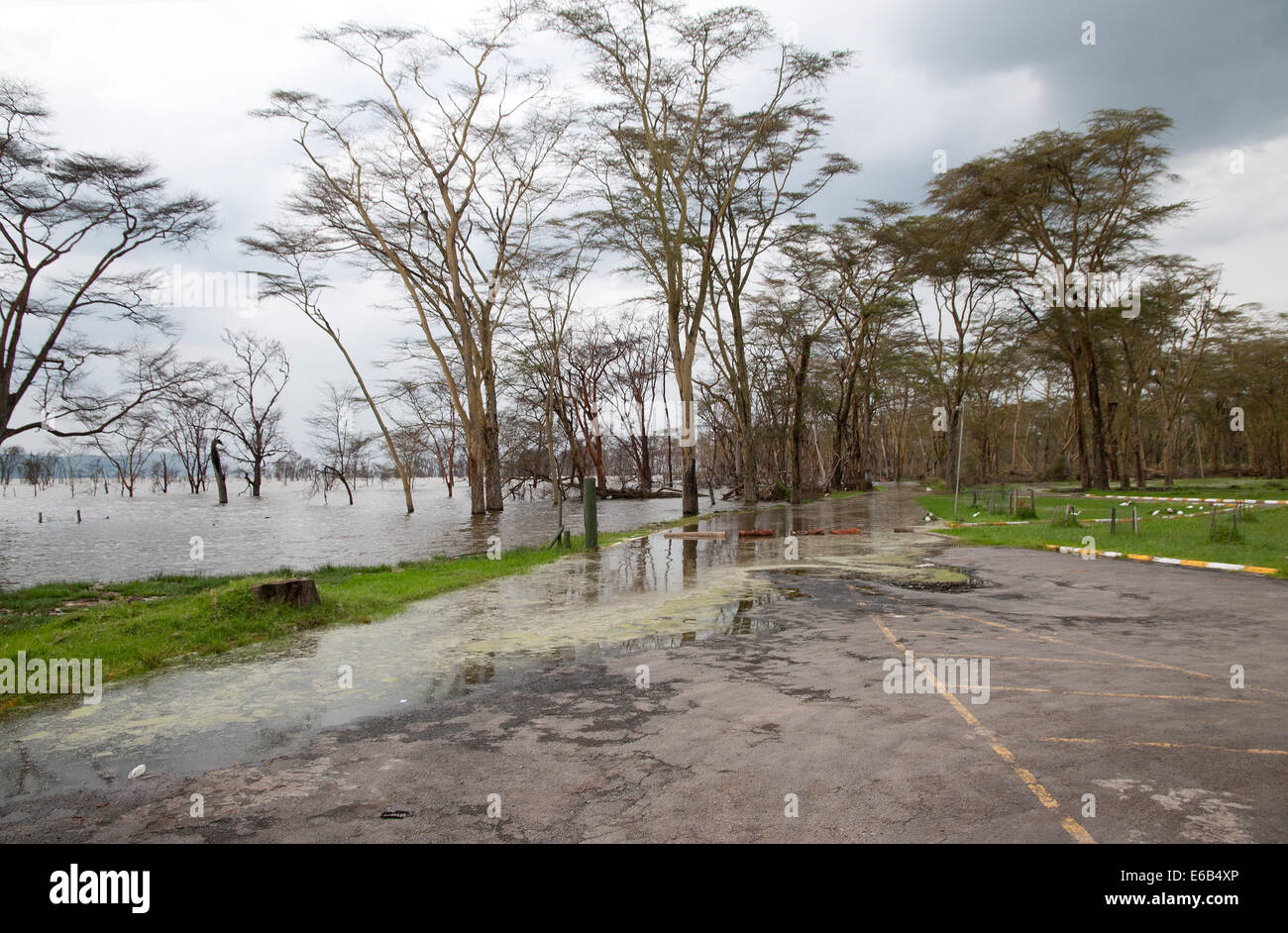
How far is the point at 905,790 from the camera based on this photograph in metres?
3.49

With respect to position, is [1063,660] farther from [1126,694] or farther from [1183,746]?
[1183,746]

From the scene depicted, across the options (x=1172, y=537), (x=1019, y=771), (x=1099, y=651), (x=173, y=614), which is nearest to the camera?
(x=1019, y=771)

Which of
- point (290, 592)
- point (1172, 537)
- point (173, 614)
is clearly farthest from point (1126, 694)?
point (1172, 537)

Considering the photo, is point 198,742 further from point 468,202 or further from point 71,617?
point 468,202

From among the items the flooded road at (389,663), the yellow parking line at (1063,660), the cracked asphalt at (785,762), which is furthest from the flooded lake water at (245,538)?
the yellow parking line at (1063,660)

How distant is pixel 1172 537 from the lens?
43.3ft

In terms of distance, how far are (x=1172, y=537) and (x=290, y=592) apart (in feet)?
A: 48.1

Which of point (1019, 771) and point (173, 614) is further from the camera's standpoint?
point (173, 614)

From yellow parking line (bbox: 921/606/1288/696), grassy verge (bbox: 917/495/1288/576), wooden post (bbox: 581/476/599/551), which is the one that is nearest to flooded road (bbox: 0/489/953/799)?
yellow parking line (bbox: 921/606/1288/696)

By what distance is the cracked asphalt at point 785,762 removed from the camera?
3203 millimetres

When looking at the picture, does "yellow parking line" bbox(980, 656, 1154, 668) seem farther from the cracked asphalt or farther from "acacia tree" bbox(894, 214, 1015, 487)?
"acacia tree" bbox(894, 214, 1015, 487)

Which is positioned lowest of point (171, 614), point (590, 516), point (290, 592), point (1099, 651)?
point (1099, 651)

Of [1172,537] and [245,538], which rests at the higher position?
[1172,537]

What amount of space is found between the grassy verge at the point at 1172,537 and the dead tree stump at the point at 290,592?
12.2m
